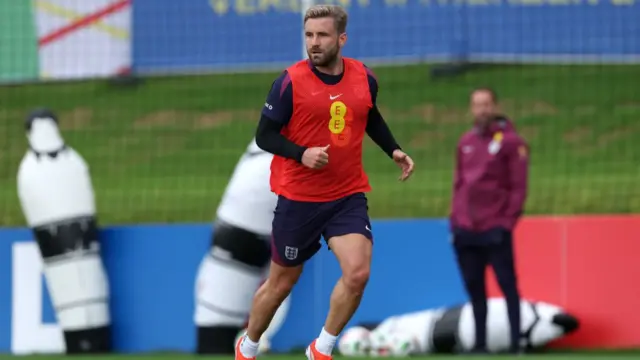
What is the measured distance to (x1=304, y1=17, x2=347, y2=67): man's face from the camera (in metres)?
7.42

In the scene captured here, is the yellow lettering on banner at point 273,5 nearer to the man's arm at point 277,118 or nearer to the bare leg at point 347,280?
the man's arm at point 277,118

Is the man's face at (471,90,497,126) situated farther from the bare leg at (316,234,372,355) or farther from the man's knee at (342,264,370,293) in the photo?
the man's knee at (342,264,370,293)

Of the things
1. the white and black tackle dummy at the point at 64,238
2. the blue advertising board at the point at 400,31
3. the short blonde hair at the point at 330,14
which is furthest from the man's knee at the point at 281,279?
the blue advertising board at the point at 400,31

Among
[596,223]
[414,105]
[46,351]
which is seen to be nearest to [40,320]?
[46,351]

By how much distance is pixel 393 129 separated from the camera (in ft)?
53.2

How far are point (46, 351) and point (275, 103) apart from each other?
501cm

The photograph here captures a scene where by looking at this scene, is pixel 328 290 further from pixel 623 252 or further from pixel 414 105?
pixel 414 105

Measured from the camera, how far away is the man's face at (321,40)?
742 centimetres

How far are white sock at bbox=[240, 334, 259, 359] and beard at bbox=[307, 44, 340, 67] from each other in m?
1.57

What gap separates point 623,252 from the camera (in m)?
11.3

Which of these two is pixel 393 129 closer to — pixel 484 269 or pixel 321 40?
pixel 484 269

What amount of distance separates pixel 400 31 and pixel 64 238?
11.5 ft

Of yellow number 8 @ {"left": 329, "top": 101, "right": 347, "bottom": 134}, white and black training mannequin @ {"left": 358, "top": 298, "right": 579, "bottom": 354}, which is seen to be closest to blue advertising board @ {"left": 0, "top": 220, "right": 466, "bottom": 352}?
white and black training mannequin @ {"left": 358, "top": 298, "right": 579, "bottom": 354}

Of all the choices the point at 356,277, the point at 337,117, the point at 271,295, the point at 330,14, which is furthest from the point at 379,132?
the point at 271,295
